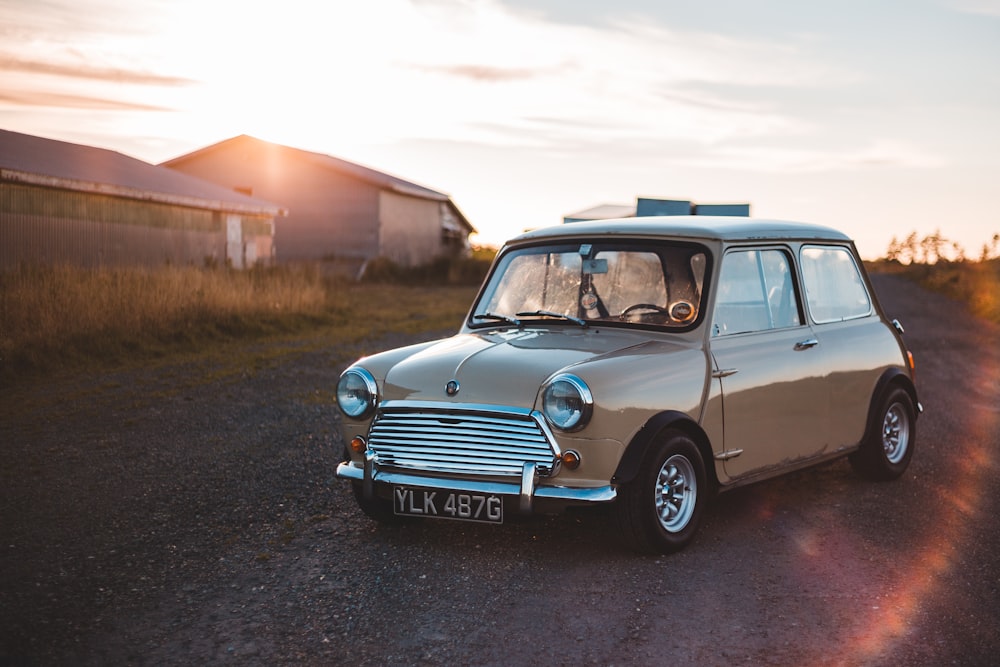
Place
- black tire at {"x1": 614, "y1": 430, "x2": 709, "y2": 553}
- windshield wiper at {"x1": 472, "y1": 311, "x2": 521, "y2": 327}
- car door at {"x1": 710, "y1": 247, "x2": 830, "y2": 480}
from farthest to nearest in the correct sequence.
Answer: windshield wiper at {"x1": 472, "y1": 311, "x2": 521, "y2": 327} → car door at {"x1": 710, "y1": 247, "x2": 830, "y2": 480} → black tire at {"x1": 614, "y1": 430, "x2": 709, "y2": 553}

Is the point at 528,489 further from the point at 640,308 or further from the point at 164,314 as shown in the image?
the point at 164,314

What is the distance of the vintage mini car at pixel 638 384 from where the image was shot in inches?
202

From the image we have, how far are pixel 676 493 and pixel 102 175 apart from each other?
22.4 m

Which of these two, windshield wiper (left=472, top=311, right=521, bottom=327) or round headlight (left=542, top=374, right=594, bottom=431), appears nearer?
round headlight (left=542, top=374, right=594, bottom=431)

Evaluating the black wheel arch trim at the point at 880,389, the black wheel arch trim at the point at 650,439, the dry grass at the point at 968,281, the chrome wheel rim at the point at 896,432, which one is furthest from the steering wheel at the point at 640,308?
the dry grass at the point at 968,281

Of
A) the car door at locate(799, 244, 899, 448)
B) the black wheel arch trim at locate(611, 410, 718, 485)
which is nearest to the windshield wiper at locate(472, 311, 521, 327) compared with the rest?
the black wheel arch trim at locate(611, 410, 718, 485)

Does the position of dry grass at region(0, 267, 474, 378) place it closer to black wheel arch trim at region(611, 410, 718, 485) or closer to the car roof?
the car roof

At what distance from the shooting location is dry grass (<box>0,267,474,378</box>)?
13242mm

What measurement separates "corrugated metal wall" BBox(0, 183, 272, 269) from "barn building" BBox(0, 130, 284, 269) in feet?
0.07

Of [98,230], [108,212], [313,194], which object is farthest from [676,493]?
[313,194]

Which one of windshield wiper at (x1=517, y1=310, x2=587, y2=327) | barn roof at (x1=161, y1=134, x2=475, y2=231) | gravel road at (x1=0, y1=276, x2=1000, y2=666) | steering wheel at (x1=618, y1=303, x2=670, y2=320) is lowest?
gravel road at (x1=0, y1=276, x2=1000, y2=666)

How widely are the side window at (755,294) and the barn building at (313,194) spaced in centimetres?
3374

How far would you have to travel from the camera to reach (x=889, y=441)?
7418 mm

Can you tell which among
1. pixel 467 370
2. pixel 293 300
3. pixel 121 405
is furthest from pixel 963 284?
pixel 467 370
